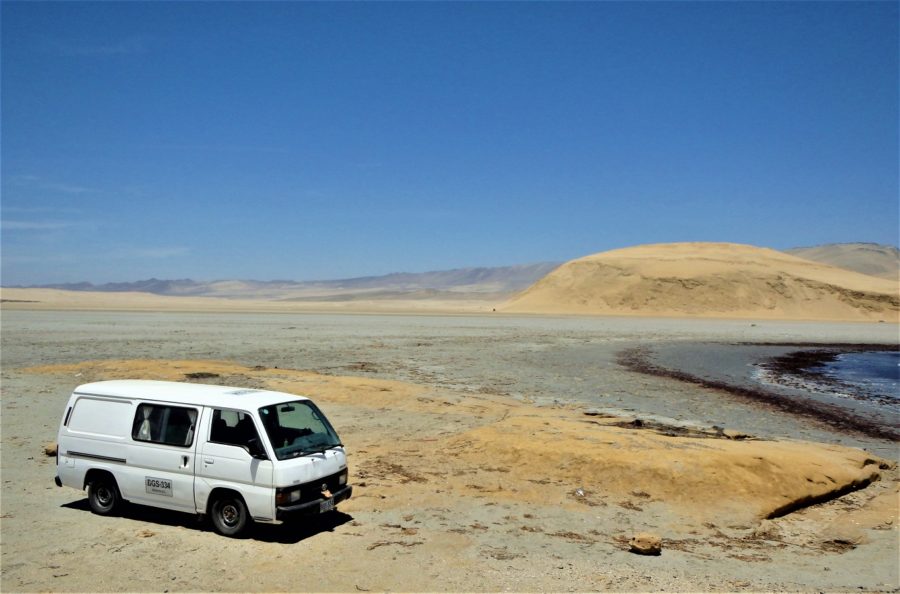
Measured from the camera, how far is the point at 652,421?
17938mm

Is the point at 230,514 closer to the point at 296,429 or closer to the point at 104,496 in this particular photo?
the point at 296,429

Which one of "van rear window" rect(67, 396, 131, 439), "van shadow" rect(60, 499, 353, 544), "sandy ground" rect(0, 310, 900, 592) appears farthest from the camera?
"van rear window" rect(67, 396, 131, 439)

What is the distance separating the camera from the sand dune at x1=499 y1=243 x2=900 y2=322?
9188 centimetres

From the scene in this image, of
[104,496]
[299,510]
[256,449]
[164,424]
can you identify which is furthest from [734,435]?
[104,496]

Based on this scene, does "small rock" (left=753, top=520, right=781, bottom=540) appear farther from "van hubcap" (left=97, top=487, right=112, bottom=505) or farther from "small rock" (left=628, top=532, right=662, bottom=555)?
"van hubcap" (left=97, top=487, right=112, bottom=505)

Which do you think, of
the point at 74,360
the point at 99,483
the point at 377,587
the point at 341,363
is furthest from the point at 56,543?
the point at 74,360

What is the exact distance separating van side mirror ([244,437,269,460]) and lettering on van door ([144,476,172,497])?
4.46 feet

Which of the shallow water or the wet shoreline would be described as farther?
the shallow water

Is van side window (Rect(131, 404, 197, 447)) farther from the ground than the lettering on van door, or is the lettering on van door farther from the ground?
van side window (Rect(131, 404, 197, 447))

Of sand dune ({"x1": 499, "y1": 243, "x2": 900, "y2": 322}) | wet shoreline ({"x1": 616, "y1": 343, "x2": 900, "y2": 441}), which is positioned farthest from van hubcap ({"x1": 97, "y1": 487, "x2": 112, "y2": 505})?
sand dune ({"x1": 499, "y1": 243, "x2": 900, "y2": 322})

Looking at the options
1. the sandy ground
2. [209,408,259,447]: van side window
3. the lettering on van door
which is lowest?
the sandy ground

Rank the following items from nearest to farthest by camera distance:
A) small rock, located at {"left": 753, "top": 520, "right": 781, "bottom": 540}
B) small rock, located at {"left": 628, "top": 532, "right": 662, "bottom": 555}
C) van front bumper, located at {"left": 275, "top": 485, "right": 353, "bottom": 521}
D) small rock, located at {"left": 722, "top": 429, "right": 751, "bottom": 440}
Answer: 1. van front bumper, located at {"left": 275, "top": 485, "right": 353, "bottom": 521}
2. small rock, located at {"left": 628, "top": 532, "right": 662, "bottom": 555}
3. small rock, located at {"left": 753, "top": 520, "right": 781, "bottom": 540}
4. small rock, located at {"left": 722, "top": 429, "right": 751, "bottom": 440}

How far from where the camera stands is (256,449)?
8.88 meters

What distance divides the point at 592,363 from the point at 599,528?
23412 millimetres
